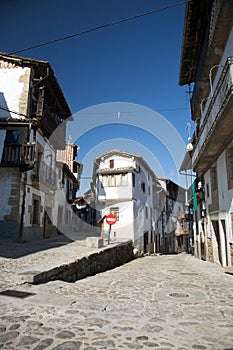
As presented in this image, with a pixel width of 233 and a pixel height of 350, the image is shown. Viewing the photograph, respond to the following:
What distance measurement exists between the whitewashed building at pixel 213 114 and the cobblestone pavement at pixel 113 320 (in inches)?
205

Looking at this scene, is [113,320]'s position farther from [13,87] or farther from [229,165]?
[13,87]

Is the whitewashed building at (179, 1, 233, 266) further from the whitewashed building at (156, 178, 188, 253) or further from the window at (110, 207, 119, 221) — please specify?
the whitewashed building at (156, 178, 188, 253)

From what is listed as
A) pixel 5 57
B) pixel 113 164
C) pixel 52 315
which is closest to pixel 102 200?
pixel 113 164

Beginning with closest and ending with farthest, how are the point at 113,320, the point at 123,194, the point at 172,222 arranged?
the point at 113,320
the point at 123,194
the point at 172,222

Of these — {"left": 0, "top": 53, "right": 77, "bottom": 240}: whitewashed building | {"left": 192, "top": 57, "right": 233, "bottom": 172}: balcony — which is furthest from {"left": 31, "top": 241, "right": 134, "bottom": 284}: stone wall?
{"left": 192, "top": 57, "right": 233, "bottom": 172}: balcony

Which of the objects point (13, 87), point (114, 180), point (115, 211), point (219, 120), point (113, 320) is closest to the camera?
point (113, 320)

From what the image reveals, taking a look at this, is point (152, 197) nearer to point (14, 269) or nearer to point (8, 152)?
point (8, 152)

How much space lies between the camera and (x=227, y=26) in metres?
8.03

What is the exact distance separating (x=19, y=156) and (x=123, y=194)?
10.7 m

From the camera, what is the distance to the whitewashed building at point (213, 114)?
7574 millimetres

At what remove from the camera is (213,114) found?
8.39 metres

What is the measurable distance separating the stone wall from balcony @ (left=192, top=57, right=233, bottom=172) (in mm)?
6054

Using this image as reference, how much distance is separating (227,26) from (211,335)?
29.4 ft

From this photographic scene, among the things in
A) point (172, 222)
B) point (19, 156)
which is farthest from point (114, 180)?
point (172, 222)
